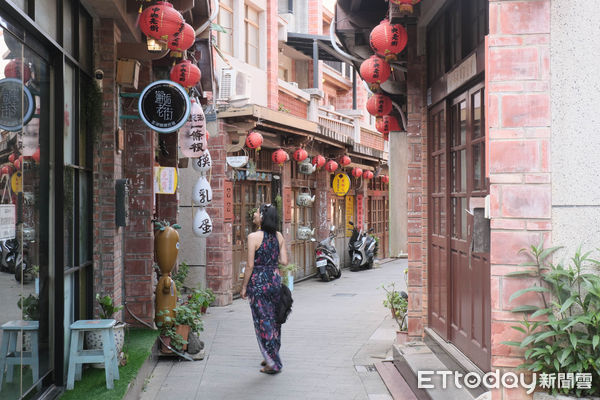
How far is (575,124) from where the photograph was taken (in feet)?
13.3

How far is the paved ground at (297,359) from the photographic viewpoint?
20.8 feet

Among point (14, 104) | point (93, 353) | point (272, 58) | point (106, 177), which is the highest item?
point (272, 58)

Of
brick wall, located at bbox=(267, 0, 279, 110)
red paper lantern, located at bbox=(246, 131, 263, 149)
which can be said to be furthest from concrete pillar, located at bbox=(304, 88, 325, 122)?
red paper lantern, located at bbox=(246, 131, 263, 149)

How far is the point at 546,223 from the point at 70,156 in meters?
4.24

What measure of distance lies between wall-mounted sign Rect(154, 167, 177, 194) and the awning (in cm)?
1196

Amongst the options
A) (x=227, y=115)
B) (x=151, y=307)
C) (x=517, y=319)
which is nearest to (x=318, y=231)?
(x=227, y=115)

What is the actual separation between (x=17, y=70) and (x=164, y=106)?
253 centimetres

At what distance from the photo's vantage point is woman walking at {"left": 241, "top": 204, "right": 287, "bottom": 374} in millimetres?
7039

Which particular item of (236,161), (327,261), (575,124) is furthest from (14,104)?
(327,261)

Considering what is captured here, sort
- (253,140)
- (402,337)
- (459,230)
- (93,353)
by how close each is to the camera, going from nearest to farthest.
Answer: (93,353) < (459,230) < (402,337) < (253,140)

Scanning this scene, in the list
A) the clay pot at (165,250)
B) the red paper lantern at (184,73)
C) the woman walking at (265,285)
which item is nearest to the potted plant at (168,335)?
the clay pot at (165,250)

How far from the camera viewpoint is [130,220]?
799cm

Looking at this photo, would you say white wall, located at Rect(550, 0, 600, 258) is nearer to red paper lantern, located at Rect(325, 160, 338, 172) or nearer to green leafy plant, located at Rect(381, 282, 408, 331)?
green leafy plant, located at Rect(381, 282, 408, 331)

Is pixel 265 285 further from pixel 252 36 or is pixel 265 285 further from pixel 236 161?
pixel 252 36
